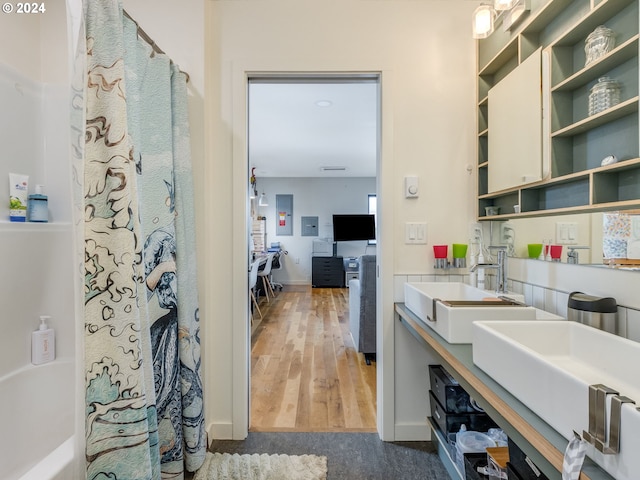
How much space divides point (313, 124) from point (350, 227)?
3550 millimetres

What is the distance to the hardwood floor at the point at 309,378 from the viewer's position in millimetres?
2027

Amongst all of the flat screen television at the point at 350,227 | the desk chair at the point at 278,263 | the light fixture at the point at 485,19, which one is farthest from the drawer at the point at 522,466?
the flat screen television at the point at 350,227

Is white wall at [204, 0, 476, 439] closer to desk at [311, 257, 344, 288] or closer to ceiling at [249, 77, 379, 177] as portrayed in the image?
ceiling at [249, 77, 379, 177]

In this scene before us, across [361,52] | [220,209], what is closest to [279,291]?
[220,209]

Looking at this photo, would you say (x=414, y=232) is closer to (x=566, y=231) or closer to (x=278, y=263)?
(x=566, y=231)

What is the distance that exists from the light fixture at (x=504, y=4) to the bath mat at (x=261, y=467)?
237cm

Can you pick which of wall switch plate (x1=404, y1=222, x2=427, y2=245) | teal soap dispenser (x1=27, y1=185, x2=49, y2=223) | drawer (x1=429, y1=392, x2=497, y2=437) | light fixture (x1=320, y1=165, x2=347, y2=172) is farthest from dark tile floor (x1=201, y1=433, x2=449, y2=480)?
light fixture (x1=320, y1=165, x2=347, y2=172)

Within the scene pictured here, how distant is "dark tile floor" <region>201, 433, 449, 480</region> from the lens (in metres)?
1.57

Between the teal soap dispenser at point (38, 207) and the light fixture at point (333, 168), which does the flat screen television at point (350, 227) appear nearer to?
the light fixture at point (333, 168)

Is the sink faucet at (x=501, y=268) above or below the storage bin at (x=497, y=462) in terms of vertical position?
above

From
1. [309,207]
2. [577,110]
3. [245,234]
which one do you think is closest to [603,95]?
[577,110]

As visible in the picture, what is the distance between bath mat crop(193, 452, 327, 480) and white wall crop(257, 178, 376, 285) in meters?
5.79

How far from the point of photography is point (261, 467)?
1580 millimetres

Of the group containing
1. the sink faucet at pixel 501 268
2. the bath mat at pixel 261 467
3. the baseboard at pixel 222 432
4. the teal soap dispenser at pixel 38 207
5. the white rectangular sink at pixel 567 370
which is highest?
the teal soap dispenser at pixel 38 207
